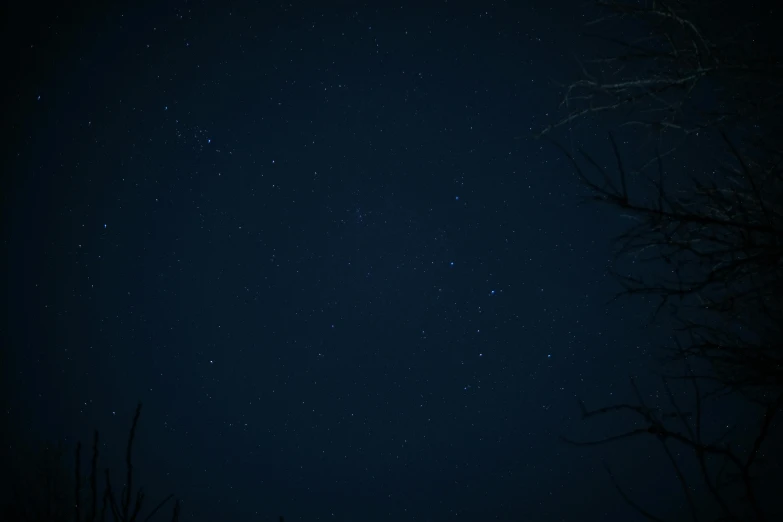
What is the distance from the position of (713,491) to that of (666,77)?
4.24 ft

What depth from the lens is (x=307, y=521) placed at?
47.4 metres

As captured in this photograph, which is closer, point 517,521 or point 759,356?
point 759,356

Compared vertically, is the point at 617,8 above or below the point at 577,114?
above

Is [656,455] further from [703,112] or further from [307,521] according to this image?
[307,521]

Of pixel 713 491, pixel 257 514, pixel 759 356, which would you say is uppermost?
pixel 257 514

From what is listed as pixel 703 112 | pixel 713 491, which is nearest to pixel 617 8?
pixel 703 112

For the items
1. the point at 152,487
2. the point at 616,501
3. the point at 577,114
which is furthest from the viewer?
the point at 152,487

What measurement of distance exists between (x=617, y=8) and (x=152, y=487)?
5338cm

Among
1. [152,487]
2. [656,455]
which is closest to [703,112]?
[656,455]

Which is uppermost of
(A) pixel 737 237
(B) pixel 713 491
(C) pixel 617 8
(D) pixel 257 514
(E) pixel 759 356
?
(D) pixel 257 514

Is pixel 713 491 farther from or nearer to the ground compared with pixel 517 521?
nearer to the ground

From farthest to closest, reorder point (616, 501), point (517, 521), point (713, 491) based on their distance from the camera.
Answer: point (517, 521) → point (616, 501) → point (713, 491)

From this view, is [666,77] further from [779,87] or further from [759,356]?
[759,356]

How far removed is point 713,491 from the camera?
894 mm
